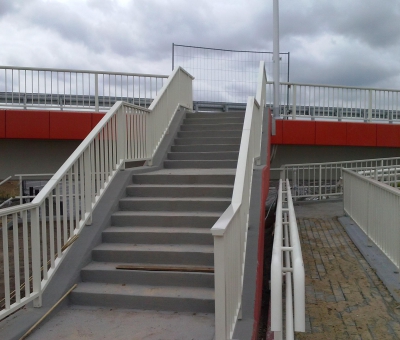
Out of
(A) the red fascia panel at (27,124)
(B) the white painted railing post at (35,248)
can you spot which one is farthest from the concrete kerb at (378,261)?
(A) the red fascia panel at (27,124)

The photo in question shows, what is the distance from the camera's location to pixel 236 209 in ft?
11.9

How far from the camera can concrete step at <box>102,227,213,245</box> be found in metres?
5.23

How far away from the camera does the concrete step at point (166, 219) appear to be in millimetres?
5508

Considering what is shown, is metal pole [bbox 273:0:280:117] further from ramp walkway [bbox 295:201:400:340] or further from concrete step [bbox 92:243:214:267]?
concrete step [bbox 92:243:214:267]

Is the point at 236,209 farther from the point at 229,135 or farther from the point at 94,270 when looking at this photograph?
the point at 229,135

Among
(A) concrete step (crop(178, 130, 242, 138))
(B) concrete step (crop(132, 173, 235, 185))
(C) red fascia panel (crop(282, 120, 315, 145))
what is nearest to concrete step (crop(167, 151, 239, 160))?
(A) concrete step (crop(178, 130, 242, 138))

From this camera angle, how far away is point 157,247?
518cm

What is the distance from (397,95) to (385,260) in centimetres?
755

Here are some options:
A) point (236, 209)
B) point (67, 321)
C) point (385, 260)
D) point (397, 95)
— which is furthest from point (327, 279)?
point (397, 95)

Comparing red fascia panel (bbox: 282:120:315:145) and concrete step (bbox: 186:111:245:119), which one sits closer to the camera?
concrete step (bbox: 186:111:245:119)

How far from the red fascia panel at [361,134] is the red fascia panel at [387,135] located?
0.16 metres

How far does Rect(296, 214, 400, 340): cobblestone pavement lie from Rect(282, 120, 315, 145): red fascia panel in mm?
4227

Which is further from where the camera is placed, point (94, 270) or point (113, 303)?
point (94, 270)

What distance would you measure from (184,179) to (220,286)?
367 cm
